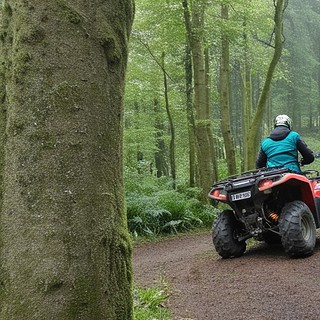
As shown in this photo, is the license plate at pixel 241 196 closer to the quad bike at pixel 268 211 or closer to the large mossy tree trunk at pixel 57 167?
the quad bike at pixel 268 211

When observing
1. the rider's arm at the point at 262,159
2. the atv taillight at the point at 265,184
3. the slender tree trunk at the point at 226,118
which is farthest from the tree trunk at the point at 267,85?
the atv taillight at the point at 265,184

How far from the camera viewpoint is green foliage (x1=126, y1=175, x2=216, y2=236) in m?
10.1

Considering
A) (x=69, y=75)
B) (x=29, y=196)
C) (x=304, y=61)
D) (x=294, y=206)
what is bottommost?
(x=294, y=206)

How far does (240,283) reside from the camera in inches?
185

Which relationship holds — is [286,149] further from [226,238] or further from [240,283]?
[240,283]

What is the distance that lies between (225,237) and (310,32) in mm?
50790

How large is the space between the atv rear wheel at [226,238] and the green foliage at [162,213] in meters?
3.81

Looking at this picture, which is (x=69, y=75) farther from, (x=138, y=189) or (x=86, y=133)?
(x=138, y=189)

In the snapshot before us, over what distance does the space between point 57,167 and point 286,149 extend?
5.11 meters

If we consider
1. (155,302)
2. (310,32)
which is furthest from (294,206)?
(310,32)

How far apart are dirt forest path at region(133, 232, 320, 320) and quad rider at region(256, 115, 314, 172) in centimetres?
129

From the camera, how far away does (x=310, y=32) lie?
51.2 metres

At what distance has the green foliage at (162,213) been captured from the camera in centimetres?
1013

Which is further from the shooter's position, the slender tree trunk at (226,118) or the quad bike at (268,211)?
the slender tree trunk at (226,118)
